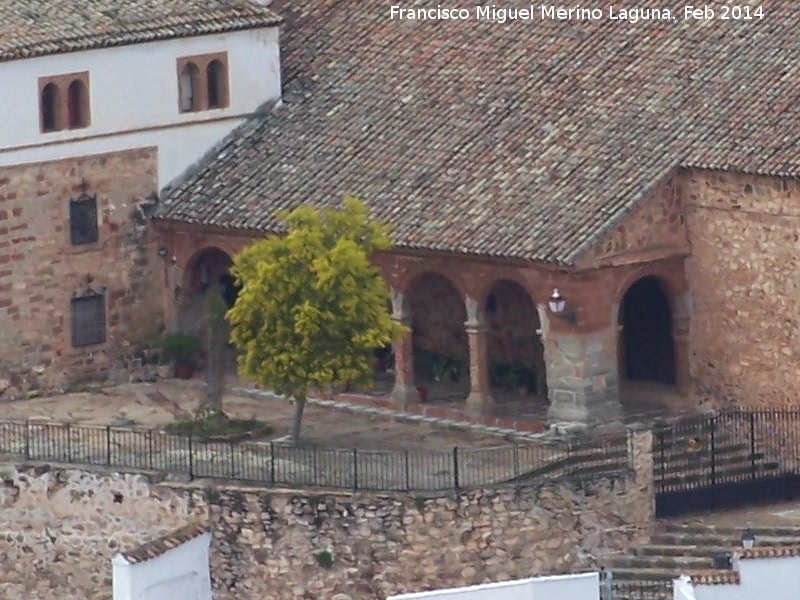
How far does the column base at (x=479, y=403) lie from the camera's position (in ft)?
226

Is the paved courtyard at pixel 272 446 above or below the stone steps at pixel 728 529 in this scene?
above

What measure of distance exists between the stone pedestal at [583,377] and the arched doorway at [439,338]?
123 inches

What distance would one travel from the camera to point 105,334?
71.8 metres

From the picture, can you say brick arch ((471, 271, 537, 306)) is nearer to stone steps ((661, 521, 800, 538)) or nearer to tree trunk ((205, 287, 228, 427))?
tree trunk ((205, 287, 228, 427))

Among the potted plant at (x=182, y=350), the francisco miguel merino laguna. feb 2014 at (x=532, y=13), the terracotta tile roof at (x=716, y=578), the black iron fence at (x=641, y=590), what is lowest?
the black iron fence at (x=641, y=590)

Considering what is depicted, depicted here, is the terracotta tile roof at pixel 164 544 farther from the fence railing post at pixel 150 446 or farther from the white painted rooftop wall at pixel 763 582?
the white painted rooftop wall at pixel 763 582

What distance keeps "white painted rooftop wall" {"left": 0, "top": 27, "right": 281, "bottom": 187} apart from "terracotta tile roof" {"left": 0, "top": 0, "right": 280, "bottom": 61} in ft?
0.72

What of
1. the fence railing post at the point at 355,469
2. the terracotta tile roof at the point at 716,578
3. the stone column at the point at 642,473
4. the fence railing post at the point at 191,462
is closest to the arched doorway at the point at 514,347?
the stone column at the point at 642,473

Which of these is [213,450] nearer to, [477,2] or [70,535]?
[70,535]

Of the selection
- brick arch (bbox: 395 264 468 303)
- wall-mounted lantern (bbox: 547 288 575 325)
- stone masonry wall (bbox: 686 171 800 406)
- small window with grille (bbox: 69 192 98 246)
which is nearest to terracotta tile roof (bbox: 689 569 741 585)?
stone masonry wall (bbox: 686 171 800 406)

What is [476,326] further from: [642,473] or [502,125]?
[642,473]

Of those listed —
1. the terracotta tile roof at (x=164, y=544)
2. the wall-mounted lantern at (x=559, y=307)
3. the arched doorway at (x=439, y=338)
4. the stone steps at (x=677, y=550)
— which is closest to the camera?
the terracotta tile roof at (x=164, y=544)

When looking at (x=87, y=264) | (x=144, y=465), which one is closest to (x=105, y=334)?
(x=87, y=264)

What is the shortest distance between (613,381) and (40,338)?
10.1 meters
